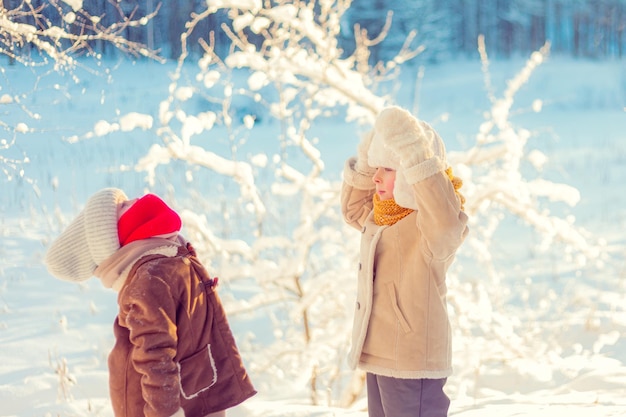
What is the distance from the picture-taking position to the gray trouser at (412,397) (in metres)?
2.54

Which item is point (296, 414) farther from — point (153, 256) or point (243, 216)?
point (243, 216)

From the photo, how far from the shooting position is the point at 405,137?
2297 millimetres

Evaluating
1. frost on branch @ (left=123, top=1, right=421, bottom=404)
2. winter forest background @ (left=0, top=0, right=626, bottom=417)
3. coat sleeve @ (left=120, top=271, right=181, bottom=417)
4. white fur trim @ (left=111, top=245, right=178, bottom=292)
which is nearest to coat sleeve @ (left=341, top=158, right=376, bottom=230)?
white fur trim @ (left=111, top=245, right=178, bottom=292)

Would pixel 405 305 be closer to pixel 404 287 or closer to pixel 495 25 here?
pixel 404 287

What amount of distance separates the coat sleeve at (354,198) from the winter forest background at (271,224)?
1.22m

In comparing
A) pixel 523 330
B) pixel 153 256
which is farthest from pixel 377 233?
pixel 523 330

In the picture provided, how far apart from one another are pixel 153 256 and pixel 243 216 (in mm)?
6775

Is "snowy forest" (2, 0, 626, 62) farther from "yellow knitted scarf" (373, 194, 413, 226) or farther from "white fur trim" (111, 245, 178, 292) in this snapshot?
"white fur trim" (111, 245, 178, 292)

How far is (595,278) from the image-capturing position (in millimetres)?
7805

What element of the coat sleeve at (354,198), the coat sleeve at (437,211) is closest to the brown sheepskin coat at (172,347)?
the coat sleeve at (354,198)

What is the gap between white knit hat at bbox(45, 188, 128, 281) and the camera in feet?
Result: 7.89

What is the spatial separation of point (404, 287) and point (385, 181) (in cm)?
38

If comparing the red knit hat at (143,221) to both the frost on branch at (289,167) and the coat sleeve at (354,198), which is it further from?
the frost on branch at (289,167)

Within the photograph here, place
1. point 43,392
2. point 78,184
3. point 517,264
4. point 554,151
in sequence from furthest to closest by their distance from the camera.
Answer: point 554,151 < point 78,184 < point 517,264 < point 43,392
